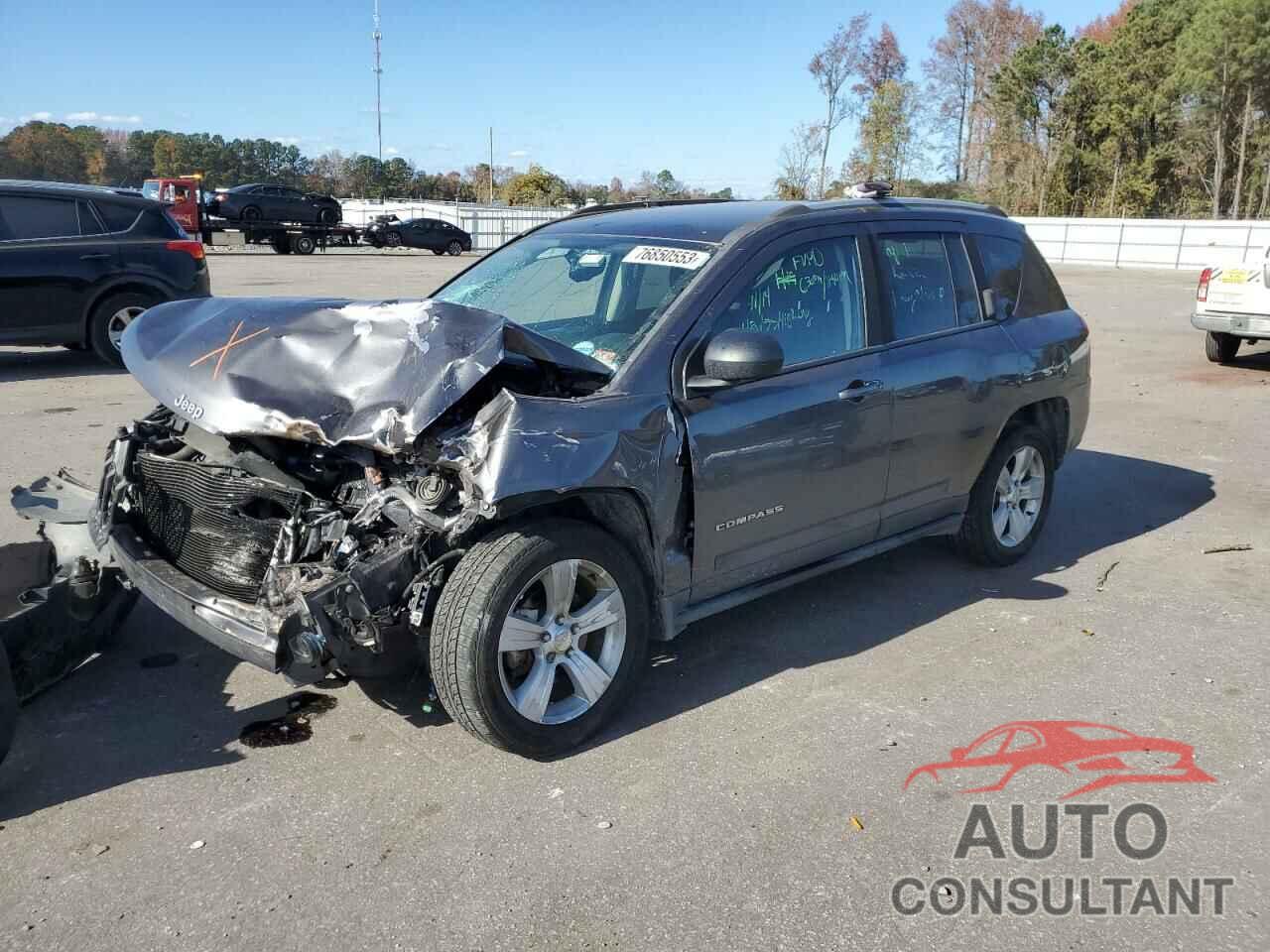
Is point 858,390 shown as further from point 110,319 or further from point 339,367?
point 110,319

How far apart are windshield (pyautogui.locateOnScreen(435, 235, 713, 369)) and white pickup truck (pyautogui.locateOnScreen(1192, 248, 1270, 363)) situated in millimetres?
10311

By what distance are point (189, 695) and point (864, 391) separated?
3.03m

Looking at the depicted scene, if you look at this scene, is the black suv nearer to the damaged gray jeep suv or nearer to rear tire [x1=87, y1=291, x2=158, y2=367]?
rear tire [x1=87, y1=291, x2=158, y2=367]

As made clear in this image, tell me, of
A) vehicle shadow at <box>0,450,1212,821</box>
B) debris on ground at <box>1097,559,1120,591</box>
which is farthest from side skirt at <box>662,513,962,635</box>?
debris on ground at <box>1097,559,1120,591</box>

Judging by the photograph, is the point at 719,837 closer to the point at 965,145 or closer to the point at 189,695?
the point at 189,695

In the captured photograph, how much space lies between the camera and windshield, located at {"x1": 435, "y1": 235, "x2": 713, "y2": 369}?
4012 millimetres

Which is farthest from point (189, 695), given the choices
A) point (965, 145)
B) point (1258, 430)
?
point (965, 145)

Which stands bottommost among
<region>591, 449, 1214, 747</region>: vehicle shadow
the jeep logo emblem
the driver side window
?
<region>591, 449, 1214, 747</region>: vehicle shadow

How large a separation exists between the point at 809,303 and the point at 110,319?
8.85m

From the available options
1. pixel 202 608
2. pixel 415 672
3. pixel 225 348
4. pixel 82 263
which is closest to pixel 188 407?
pixel 225 348

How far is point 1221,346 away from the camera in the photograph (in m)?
12.7

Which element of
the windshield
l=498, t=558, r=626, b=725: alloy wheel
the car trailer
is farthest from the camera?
the car trailer

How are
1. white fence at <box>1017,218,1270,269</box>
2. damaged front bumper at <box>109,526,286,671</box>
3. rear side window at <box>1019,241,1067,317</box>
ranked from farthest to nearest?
white fence at <box>1017,218,1270,269</box> < rear side window at <box>1019,241,1067,317</box> < damaged front bumper at <box>109,526,286,671</box>

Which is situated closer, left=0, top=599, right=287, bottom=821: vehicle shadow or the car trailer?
left=0, top=599, right=287, bottom=821: vehicle shadow
